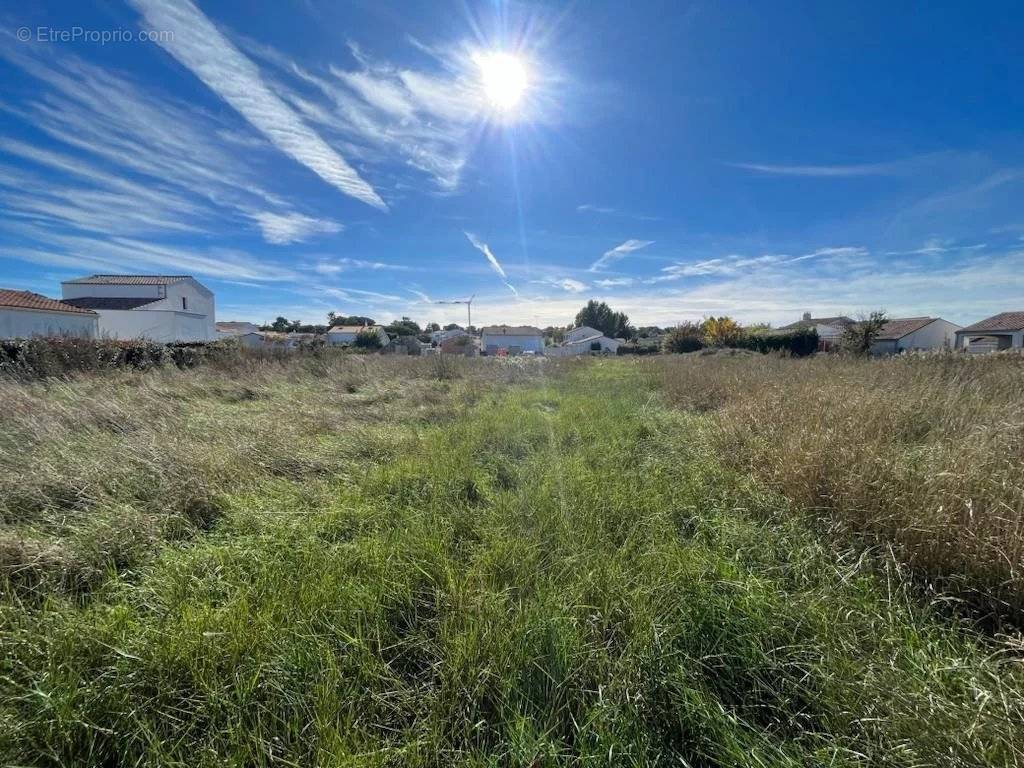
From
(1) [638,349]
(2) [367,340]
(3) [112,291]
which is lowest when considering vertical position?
(1) [638,349]

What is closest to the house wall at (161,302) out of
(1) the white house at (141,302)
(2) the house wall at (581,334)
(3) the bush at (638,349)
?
(1) the white house at (141,302)

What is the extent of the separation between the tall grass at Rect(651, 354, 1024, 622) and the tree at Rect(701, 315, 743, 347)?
32.8 m

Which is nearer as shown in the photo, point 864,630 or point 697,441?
point 864,630

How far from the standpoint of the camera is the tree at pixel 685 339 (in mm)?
33734

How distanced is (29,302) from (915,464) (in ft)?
109

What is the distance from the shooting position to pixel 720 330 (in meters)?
37.9

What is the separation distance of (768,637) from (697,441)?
318 cm

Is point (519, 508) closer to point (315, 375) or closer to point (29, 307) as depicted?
point (315, 375)

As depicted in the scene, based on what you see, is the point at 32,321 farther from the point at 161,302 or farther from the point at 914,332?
the point at 914,332

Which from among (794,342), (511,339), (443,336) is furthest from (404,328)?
(794,342)

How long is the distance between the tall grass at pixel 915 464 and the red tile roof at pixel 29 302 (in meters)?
31.3

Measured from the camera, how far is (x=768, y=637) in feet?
5.48

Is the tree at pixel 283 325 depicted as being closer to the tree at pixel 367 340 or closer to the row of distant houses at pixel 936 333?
the tree at pixel 367 340

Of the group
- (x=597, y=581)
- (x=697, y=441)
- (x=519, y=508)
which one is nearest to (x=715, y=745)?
(x=597, y=581)
